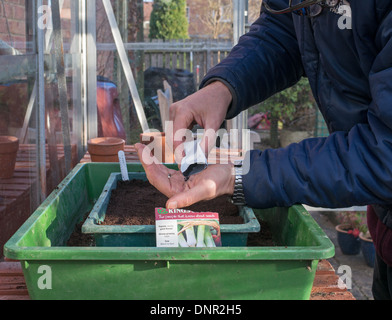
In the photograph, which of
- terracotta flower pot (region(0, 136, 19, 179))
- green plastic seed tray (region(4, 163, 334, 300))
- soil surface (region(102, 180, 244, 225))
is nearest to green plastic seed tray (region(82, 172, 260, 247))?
soil surface (region(102, 180, 244, 225))

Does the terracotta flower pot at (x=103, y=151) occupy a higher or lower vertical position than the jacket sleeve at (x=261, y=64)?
lower

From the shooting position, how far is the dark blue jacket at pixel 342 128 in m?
0.90

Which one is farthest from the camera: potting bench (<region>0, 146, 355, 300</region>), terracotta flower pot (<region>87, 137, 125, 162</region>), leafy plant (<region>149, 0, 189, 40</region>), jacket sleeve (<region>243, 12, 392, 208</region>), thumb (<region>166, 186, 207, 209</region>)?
leafy plant (<region>149, 0, 189, 40</region>)

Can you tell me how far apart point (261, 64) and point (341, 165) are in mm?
561

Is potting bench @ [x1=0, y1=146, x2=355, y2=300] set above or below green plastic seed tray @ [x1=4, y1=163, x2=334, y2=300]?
below

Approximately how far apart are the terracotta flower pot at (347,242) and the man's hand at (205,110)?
359 centimetres

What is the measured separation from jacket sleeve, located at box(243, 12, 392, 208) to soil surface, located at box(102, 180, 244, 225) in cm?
29

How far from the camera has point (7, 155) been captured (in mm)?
1815

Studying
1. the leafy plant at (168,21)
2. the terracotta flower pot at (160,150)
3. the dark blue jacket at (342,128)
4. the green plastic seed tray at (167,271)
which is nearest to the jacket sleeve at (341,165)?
the dark blue jacket at (342,128)

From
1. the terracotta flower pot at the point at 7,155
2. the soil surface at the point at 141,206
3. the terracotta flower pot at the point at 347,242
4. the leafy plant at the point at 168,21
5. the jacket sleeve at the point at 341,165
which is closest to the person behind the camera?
the jacket sleeve at the point at 341,165

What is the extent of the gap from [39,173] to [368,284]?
2.86 metres

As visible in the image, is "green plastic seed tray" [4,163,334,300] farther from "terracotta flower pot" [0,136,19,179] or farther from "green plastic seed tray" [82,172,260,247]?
"terracotta flower pot" [0,136,19,179]

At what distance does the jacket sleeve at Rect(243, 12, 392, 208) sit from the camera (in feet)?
2.91

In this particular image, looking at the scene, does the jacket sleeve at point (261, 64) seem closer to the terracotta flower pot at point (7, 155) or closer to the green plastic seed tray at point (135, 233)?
the green plastic seed tray at point (135, 233)
